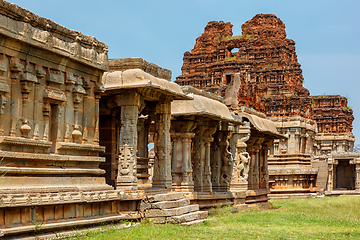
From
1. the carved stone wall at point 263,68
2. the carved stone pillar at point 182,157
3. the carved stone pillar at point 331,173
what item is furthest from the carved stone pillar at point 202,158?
the carved stone pillar at point 331,173

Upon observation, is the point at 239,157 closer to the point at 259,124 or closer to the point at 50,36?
the point at 259,124

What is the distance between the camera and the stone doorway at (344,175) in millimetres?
43281

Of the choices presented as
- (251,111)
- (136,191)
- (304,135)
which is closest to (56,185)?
(136,191)

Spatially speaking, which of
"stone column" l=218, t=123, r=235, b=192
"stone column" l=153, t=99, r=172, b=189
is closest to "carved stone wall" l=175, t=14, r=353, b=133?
"stone column" l=218, t=123, r=235, b=192

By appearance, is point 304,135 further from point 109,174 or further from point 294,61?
point 109,174

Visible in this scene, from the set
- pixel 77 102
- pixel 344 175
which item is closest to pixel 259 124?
pixel 77 102

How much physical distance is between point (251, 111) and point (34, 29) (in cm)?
1505

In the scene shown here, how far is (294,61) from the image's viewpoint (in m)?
48.8

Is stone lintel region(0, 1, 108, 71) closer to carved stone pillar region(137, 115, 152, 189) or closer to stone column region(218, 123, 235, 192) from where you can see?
carved stone pillar region(137, 115, 152, 189)

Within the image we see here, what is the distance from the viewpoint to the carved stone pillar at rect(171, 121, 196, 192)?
16906 mm

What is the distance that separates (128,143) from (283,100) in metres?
32.1

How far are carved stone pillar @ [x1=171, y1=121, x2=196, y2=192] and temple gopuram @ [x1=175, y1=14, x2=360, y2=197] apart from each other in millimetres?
11486

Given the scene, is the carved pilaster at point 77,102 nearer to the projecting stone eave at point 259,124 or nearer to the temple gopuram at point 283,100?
the projecting stone eave at point 259,124

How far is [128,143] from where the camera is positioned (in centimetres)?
1296
